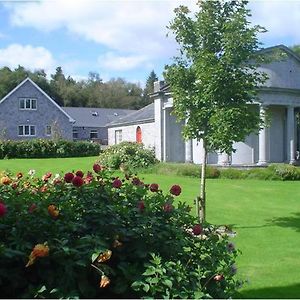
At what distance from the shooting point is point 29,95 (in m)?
48.5

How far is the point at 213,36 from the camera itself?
34.2 feet

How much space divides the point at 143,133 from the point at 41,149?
28.8 feet

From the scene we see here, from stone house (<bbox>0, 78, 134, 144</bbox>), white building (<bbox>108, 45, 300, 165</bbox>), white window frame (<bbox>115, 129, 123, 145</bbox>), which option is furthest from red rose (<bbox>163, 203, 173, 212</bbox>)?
stone house (<bbox>0, 78, 134, 144</bbox>)

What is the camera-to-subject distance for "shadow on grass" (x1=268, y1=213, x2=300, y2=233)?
11030 mm

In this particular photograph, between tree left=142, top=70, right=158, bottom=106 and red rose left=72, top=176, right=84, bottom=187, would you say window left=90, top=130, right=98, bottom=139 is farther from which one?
red rose left=72, top=176, right=84, bottom=187

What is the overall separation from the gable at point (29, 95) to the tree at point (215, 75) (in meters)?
40.1

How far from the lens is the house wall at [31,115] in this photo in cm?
4781

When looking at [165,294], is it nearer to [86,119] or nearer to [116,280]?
[116,280]

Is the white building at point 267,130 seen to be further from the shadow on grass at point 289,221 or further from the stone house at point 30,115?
the stone house at point 30,115

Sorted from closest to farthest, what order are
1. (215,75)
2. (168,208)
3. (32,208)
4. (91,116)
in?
(32,208) < (168,208) < (215,75) < (91,116)

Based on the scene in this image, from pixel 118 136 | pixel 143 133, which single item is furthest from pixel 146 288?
pixel 118 136

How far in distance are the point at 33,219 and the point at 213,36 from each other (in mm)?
8081

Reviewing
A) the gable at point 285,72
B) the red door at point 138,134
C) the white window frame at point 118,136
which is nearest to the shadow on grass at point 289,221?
the gable at point 285,72

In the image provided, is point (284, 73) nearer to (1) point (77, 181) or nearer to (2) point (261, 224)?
(2) point (261, 224)
